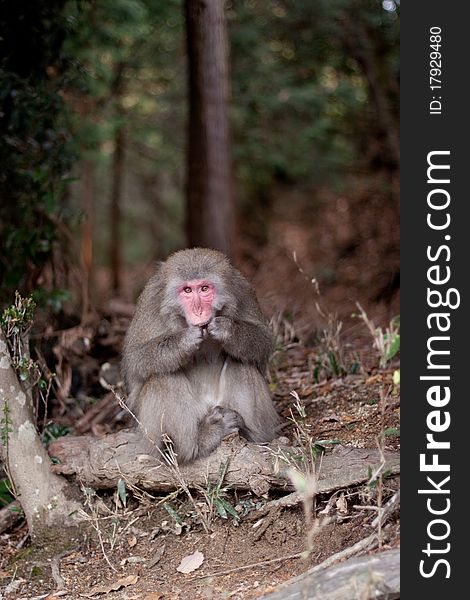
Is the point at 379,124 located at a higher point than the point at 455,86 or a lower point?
higher

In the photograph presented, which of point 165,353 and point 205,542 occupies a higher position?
point 165,353

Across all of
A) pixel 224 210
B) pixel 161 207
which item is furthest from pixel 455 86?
pixel 161 207

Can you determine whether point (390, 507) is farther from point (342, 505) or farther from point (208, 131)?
point (208, 131)

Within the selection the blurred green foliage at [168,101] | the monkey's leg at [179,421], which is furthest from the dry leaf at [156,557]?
the blurred green foliage at [168,101]

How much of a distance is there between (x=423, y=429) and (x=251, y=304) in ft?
5.54

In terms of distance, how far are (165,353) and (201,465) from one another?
2.31 feet

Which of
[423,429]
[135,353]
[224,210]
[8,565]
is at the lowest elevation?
[8,565]

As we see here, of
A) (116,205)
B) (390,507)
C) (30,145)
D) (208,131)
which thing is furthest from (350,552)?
(116,205)

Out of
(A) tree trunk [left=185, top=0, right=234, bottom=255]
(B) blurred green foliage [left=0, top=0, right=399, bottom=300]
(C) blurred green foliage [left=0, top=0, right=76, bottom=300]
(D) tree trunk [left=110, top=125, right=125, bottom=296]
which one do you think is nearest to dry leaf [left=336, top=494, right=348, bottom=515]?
(B) blurred green foliage [left=0, top=0, right=399, bottom=300]

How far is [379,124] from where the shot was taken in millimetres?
11977

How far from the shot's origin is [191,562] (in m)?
4.43

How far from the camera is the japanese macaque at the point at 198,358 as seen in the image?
473 centimetres

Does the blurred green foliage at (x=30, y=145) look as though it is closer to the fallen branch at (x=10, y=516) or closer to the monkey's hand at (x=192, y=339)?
the fallen branch at (x=10, y=516)

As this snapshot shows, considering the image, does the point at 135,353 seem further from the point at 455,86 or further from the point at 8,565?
the point at 455,86
